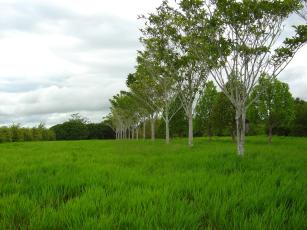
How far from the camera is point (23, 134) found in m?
68.8

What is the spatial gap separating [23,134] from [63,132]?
33981 mm

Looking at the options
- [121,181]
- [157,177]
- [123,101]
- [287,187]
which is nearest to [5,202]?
[121,181]

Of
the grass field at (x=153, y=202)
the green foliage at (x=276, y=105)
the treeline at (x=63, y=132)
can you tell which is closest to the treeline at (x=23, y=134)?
the treeline at (x=63, y=132)

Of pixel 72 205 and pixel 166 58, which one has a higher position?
pixel 166 58

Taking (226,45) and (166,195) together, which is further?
(226,45)

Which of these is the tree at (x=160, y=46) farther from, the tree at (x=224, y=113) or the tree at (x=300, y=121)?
the tree at (x=300, y=121)

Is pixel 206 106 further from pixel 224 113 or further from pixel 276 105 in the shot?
pixel 276 105

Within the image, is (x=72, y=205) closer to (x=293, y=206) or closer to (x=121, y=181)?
(x=121, y=181)

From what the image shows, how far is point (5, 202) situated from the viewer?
6523 mm

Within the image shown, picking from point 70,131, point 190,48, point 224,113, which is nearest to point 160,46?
point 190,48

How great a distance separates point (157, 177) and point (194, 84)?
1975cm

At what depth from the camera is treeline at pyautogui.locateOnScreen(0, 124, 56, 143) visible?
59834 mm

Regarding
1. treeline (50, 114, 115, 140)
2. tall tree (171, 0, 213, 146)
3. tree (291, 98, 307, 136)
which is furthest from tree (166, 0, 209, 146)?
treeline (50, 114, 115, 140)

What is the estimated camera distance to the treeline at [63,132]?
6581cm
